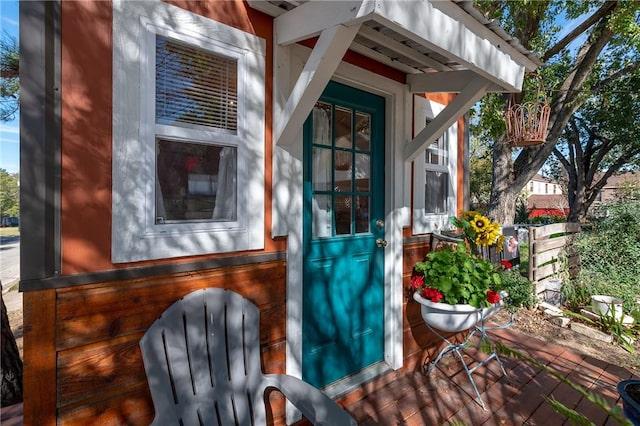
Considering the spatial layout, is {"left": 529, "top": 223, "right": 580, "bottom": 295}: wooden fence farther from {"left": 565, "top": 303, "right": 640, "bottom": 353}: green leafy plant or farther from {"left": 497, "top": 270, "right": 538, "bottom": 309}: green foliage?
{"left": 565, "top": 303, "right": 640, "bottom": 353}: green leafy plant

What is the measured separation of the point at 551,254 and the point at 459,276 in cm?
297

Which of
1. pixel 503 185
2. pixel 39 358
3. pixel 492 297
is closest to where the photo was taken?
pixel 39 358

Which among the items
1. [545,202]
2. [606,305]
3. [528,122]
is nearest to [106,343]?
[528,122]

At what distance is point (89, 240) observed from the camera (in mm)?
1200

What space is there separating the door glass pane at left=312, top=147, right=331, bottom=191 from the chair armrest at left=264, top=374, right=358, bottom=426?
1087mm

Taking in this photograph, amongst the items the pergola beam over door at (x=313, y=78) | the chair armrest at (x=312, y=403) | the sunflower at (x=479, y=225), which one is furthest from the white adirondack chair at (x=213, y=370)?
the sunflower at (x=479, y=225)

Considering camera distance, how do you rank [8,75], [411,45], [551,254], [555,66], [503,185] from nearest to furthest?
[8,75]
[411,45]
[551,254]
[503,185]
[555,66]

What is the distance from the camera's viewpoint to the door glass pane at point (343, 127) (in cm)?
217

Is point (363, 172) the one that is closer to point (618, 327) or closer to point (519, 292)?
point (519, 292)

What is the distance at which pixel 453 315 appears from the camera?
2135mm

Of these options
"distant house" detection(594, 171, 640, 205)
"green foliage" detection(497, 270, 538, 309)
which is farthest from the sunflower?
"distant house" detection(594, 171, 640, 205)

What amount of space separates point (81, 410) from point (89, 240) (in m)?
0.61

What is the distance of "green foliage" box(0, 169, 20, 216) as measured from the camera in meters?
1.14

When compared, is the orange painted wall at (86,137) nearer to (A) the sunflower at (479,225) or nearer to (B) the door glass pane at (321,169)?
(B) the door glass pane at (321,169)
